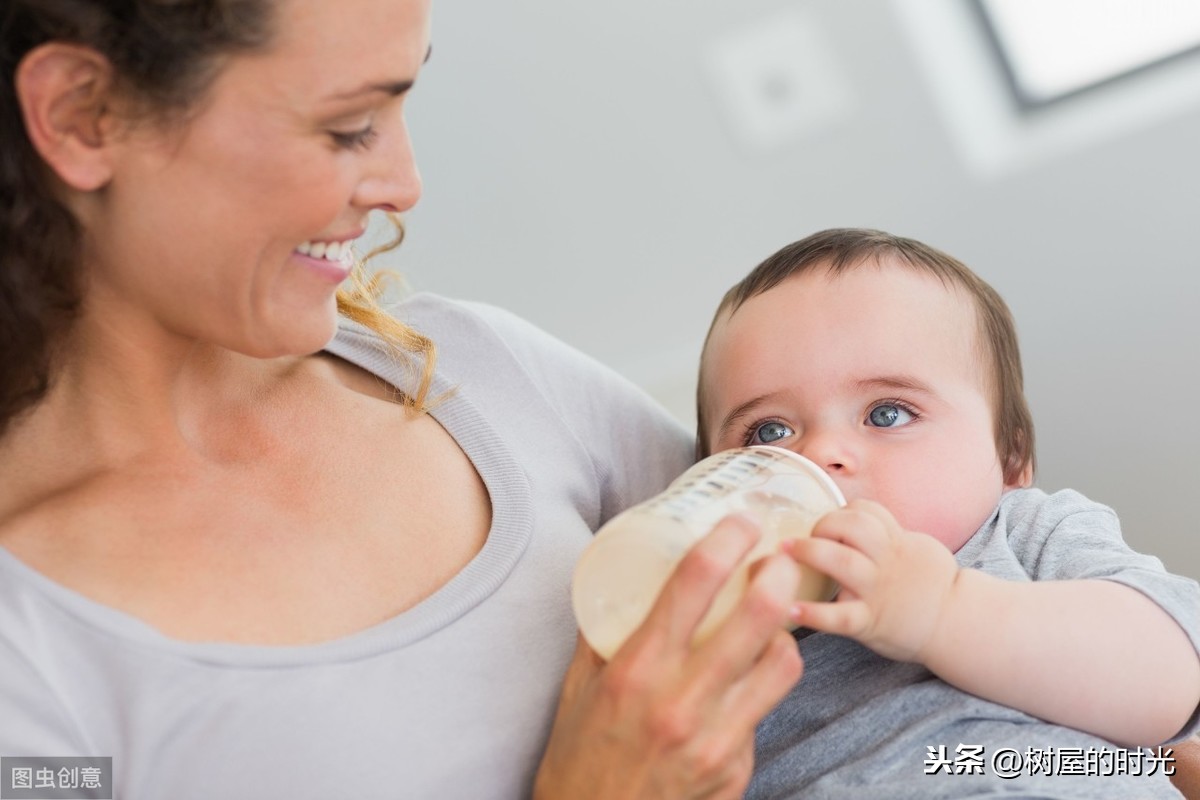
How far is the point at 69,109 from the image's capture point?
102 cm

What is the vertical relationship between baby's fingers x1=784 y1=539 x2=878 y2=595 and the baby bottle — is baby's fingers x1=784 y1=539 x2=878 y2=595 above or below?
below

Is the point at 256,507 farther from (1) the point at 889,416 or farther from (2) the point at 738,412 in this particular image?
(1) the point at 889,416

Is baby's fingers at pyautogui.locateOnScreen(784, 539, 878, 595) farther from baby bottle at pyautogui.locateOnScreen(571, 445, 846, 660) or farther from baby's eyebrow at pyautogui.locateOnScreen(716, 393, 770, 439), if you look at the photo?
baby's eyebrow at pyautogui.locateOnScreen(716, 393, 770, 439)

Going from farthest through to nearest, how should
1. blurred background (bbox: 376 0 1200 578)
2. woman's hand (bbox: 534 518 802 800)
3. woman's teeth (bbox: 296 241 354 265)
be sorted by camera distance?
blurred background (bbox: 376 0 1200 578)
woman's teeth (bbox: 296 241 354 265)
woman's hand (bbox: 534 518 802 800)

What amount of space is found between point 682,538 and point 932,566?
0.86 ft

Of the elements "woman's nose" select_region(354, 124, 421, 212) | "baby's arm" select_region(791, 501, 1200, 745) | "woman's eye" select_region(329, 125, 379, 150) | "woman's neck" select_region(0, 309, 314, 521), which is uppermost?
"woman's eye" select_region(329, 125, 379, 150)

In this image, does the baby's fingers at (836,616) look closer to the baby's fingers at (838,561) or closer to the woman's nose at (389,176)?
the baby's fingers at (838,561)

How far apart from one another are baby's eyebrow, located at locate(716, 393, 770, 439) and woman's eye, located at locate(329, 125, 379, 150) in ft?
1.58

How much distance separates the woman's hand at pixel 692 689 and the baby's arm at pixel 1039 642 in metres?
0.14

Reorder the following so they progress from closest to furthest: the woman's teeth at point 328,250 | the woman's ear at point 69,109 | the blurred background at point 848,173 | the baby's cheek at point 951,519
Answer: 1. the woman's ear at point 69,109
2. the woman's teeth at point 328,250
3. the baby's cheek at point 951,519
4. the blurred background at point 848,173

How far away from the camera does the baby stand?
1.04 metres

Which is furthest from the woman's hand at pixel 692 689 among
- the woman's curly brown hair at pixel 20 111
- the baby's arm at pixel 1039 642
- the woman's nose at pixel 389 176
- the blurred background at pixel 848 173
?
the blurred background at pixel 848 173

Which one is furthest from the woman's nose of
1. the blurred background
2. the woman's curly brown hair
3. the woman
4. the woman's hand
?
the blurred background

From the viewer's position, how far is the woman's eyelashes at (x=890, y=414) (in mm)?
1264
